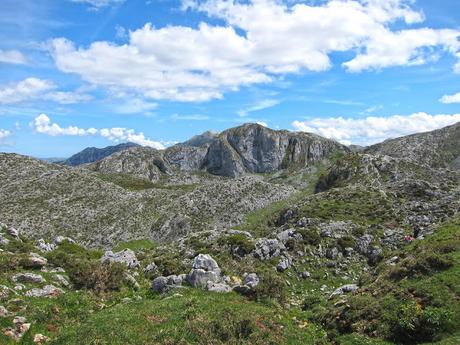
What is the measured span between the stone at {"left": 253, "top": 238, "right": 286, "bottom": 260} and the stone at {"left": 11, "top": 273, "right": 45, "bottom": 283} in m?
23.9

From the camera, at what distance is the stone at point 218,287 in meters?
29.4

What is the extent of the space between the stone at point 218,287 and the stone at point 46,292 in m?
10.2

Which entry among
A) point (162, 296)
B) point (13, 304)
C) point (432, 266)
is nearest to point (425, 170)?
point (432, 266)

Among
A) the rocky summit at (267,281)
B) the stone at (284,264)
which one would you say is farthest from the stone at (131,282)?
the stone at (284,264)

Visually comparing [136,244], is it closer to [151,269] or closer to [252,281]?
[151,269]

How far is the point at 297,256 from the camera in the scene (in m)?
45.1

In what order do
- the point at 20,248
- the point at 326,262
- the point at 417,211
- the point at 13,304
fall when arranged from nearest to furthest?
the point at 13,304
the point at 20,248
the point at 326,262
the point at 417,211

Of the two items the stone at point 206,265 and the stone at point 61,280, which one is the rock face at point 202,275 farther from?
the stone at point 61,280

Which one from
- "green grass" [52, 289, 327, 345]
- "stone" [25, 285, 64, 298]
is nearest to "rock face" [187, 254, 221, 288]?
"green grass" [52, 289, 327, 345]

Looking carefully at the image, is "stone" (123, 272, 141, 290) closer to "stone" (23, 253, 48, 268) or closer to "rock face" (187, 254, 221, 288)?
"rock face" (187, 254, 221, 288)

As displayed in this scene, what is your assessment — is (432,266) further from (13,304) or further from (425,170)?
(425,170)

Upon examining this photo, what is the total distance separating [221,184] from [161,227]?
98.6 feet

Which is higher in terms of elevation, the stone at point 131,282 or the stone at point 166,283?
the stone at point 166,283

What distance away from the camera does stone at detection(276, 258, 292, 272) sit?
138 feet
